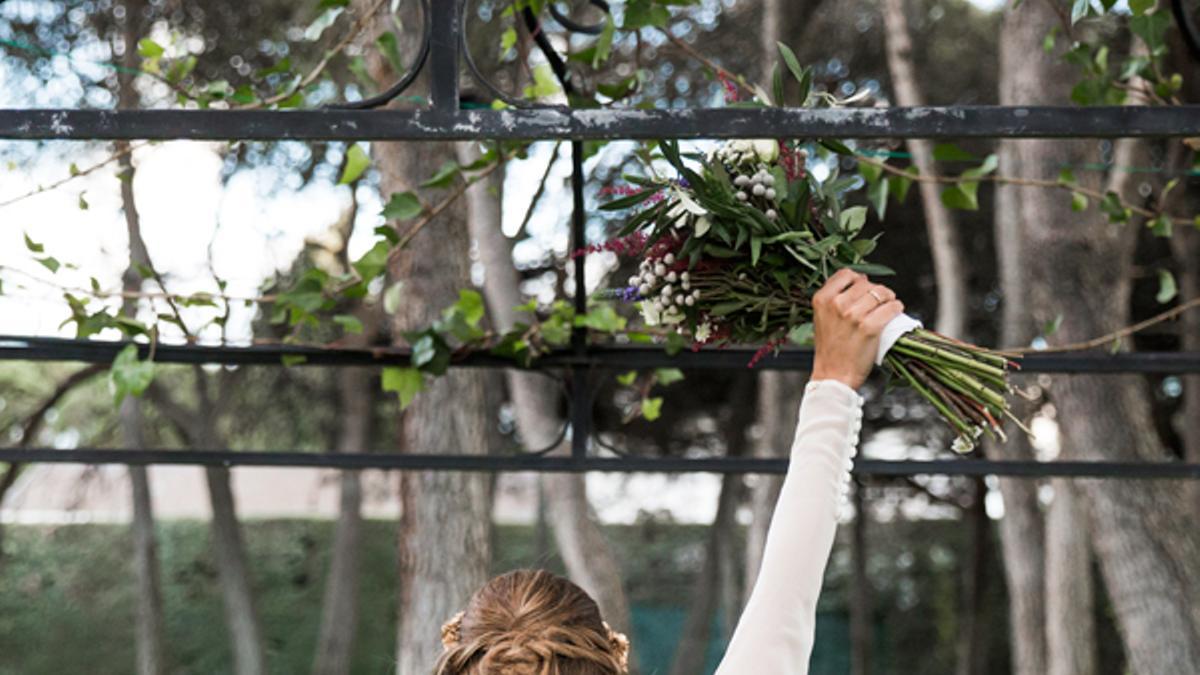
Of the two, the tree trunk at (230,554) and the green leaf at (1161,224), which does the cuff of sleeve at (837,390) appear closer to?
the green leaf at (1161,224)

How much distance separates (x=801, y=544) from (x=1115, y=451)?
4255mm

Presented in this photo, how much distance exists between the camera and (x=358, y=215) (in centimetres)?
1080

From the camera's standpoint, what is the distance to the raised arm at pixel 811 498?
5.40 feet

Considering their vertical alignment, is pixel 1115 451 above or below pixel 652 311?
above

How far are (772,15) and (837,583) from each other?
699cm

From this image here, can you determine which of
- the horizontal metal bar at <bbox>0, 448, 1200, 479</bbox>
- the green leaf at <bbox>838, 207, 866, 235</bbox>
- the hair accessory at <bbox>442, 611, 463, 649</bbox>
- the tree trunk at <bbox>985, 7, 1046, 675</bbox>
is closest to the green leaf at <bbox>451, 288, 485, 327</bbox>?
the horizontal metal bar at <bbox>0, 448, 1200, 479</bbox>

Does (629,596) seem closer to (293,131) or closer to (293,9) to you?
(293,9)

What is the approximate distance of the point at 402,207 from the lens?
11.3 ft

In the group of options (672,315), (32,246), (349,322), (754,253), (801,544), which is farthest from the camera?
(349,322)

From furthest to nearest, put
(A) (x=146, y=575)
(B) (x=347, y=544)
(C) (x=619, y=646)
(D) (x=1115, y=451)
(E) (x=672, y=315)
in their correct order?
(B) (x=347, y=544), (A) (x=146, y=575), (D) (x=1115, y=451), (E) (x=672, y=315), (C) (x=619, y=646)


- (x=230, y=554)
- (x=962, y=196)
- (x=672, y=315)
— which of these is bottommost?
(x=672, y=315)

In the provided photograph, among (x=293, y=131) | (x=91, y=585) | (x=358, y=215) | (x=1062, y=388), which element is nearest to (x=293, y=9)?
(x=358, y=215)

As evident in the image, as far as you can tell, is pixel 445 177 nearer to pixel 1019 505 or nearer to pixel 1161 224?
pixel 1161 224

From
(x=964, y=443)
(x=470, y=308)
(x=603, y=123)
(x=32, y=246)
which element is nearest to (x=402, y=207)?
(x=470, y=308)
